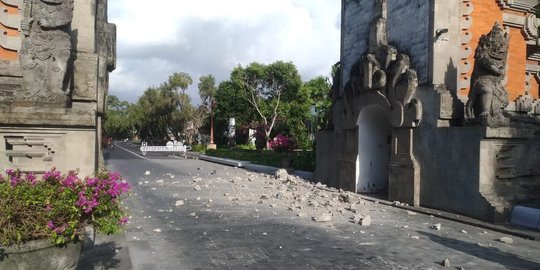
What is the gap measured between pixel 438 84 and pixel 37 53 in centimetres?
888

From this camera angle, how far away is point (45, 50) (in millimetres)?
6500

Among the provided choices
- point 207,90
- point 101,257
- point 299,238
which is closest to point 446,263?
point 299,238

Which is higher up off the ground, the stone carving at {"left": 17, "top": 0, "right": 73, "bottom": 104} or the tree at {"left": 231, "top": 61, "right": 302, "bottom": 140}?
the tree at {"left": 231, "top": 61, "right": 302, "bottom": 140}

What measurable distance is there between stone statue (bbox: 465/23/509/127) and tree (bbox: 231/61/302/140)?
120 feet

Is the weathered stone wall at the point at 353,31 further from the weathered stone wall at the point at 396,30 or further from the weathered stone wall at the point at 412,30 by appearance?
the weathered stone wall at the point at 412,30

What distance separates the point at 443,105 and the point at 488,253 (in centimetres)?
462

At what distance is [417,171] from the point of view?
11.6 metres

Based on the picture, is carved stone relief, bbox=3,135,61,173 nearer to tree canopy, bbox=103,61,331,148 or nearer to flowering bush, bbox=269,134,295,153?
flowering bush, bbox=269,134,295,153

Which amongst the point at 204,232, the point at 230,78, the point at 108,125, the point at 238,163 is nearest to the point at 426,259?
the point at 204,232

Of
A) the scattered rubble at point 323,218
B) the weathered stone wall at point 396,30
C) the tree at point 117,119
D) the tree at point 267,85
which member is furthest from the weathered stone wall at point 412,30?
the tree at point 117,119

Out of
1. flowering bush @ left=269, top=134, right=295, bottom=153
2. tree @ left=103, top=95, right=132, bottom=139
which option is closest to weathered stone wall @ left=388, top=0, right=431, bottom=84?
flowering bush @ left=269, top=134, right=295, bottom=153

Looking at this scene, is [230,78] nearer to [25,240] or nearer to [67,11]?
[67,11]

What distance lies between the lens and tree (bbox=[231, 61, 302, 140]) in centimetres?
4772

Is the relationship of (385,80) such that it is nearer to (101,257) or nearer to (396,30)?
(396,30)
